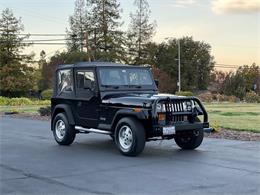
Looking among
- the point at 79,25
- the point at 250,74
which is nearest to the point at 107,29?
the point at 79,25

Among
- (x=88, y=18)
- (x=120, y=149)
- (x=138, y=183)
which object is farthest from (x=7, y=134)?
(x=88, y=18)

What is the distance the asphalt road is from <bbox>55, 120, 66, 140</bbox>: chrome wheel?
31 cm

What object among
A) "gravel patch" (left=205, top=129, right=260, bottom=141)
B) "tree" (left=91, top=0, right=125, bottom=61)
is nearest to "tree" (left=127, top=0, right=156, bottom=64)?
"tree" (left=91, top=0, right=125, bottom=61)

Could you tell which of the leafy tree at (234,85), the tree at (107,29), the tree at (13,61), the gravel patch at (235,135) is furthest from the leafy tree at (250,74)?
the gravel patch at (235,135)

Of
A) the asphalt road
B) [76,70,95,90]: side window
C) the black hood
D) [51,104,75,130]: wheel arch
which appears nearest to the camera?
the asphalt road

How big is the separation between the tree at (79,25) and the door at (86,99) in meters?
65.2

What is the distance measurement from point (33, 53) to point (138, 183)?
65.7 metres

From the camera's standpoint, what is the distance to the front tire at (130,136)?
10062 mm

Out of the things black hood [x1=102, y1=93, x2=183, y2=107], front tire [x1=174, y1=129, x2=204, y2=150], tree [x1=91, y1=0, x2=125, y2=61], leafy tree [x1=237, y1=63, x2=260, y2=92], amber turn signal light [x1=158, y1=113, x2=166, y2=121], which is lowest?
front tire [x1=174, y1=129, x2=204, y2=150]

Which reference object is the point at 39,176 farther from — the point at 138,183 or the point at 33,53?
the point at 33,53

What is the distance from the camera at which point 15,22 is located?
70.2 m

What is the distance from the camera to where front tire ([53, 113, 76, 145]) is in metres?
12.2

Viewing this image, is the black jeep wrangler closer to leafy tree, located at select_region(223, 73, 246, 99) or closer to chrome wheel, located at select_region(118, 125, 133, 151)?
chrome wheel, located at select_region(118, 125, 133, 151)

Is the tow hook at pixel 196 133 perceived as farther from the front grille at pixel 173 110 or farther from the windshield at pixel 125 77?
the windshield at pixel 125 77
